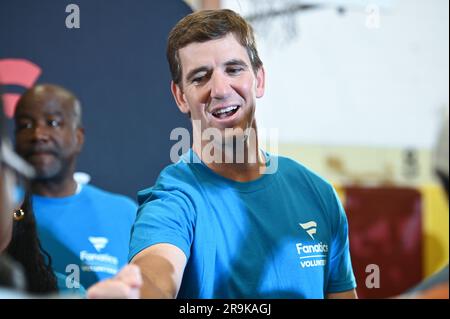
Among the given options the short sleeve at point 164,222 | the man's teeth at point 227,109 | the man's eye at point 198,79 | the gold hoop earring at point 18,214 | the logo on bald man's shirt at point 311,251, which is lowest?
the logo on bald man's shirt at point 311,251

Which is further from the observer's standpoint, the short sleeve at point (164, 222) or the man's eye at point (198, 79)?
the man's eye at point (198, 79)

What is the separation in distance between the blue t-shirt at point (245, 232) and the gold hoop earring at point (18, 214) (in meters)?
0.30

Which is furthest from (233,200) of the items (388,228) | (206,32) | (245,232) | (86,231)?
(388,228)

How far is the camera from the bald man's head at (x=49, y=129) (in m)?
1.29

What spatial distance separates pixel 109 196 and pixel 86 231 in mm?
92

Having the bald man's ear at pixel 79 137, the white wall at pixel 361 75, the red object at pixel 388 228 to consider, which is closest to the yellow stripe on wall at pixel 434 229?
the red object at pixel 388 228

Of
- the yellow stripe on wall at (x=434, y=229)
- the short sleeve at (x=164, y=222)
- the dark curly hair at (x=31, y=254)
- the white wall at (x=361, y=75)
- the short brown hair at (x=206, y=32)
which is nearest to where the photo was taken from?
the short sleeve at (x=164, y=222)

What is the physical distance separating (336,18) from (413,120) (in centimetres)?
45

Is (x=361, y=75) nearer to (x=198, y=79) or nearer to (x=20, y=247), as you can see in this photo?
(x=198, y=79)

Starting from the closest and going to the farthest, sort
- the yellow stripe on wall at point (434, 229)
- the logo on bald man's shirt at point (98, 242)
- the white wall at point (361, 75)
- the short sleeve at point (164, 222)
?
the short sleeve at point (164, 222), the logo on bald man's shirt at point (98, 242), the yellow stripe on wall at point (434, 229), the white wall at point (361, 75)

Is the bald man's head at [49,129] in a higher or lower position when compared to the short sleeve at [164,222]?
higher

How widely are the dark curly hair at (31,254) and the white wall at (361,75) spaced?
639 millimetres

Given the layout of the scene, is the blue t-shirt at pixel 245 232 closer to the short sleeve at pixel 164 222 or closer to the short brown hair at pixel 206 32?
the short sleeve at pixel 164 222

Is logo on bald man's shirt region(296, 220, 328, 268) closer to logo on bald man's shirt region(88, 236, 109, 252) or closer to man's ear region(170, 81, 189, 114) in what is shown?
man's ear region(170, 81, 189, 114)
